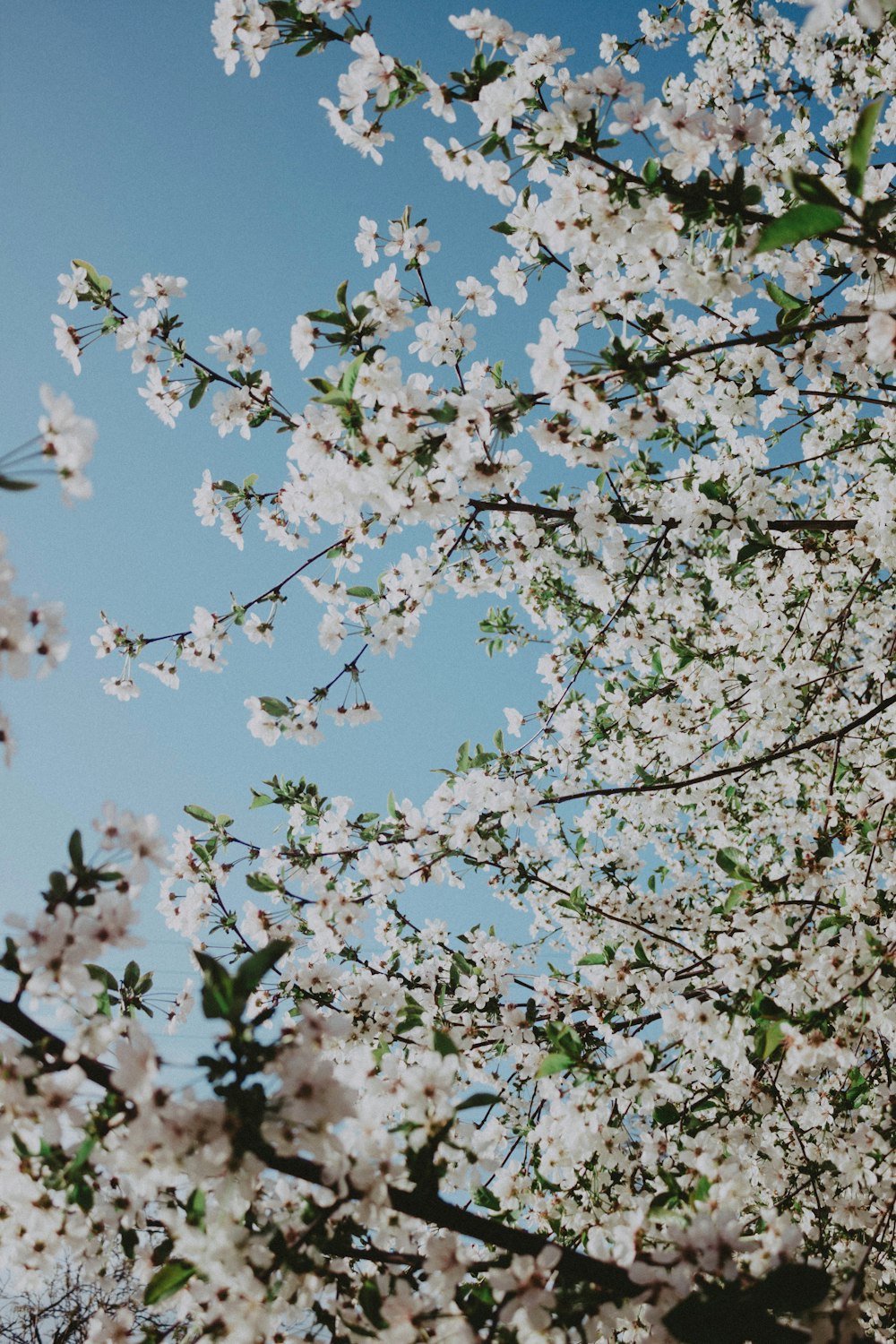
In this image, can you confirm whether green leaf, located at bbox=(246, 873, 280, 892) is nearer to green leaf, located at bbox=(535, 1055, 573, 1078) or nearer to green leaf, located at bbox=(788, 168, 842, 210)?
green leaf, located at bbox=(535, 1055, 573, 1078)

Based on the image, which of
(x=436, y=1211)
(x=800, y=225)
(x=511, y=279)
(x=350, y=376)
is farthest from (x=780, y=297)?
(x=436, y=1211)

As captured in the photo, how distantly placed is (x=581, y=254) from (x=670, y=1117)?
13.6 feet

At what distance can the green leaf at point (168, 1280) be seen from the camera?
72.2 inches

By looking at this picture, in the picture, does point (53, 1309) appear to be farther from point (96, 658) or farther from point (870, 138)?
point (870, 138)

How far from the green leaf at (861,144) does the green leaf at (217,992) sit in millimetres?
2369

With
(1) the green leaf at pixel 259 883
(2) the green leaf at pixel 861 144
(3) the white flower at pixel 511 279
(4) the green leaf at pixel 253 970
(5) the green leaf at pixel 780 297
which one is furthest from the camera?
(1) the green leaf at pixel 259 883

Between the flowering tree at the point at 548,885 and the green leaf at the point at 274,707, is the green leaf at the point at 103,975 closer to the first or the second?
the flowering tree at the point at 548,885

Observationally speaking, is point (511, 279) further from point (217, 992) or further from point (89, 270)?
point (217, 992)

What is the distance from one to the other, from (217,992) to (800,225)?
7.81 feet

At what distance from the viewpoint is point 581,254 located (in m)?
2.94

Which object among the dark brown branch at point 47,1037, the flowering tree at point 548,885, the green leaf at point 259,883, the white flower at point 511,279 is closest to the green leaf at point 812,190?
the flowering tree at point 548,885

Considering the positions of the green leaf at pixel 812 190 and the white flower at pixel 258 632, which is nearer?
the green leaf at pixel 812 190

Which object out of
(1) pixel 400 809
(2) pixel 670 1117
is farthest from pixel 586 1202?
(1) pixel 400 809

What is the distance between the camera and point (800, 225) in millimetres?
1739
